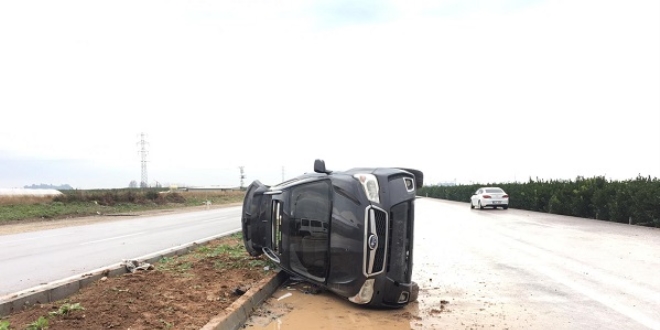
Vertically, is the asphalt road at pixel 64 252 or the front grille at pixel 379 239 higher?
the front grille at pixel 379 239

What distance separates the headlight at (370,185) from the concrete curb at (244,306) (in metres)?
1.99

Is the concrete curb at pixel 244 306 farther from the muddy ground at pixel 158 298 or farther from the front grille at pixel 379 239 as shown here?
the front grille at pixel 379 239

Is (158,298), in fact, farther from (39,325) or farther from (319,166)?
(319,166)

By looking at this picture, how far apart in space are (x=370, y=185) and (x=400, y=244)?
2.63 feet

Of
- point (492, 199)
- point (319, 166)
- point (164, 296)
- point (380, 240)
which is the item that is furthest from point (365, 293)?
point (492, 199)

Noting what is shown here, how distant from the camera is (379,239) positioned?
5.45 meters

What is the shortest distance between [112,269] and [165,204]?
128 ft

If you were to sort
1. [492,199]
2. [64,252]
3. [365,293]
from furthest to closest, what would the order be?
[492,199]
[64,252]
[365,293]

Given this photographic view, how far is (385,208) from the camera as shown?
5512mm

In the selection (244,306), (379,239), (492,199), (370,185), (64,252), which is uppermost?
(370,185)

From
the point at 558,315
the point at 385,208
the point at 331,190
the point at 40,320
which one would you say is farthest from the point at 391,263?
the point at 40,320

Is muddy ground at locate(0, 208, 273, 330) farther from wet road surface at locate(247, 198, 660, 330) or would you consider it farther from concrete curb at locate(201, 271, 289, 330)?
wet road surface at locate(247, 198, 660, 330)

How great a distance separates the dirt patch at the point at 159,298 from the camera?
489 centimetres

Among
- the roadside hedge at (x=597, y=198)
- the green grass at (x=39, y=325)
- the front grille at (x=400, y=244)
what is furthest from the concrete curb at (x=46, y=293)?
the roadside hedge at (x=597, y=198)
